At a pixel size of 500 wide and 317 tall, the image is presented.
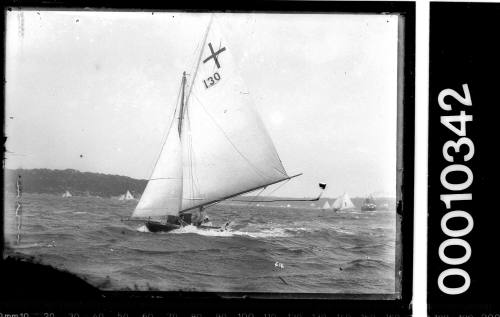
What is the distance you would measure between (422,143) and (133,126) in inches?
55.0

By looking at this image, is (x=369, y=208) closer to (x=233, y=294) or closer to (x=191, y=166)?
(x=233, y=294)

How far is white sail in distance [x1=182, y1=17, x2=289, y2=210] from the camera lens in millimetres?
2736

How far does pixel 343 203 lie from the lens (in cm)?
271

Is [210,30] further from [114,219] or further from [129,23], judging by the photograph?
[114,219]

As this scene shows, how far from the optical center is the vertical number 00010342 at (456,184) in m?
2.61

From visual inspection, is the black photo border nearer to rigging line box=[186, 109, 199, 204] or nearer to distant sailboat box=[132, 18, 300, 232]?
distant sailboat box=[132, 18, 300, 232]

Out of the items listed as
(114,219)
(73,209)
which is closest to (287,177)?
(114,219)

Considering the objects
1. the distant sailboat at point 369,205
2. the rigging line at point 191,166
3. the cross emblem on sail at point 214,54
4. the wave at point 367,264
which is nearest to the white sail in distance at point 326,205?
the distant sailboat at point 369,205

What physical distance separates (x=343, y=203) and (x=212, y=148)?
2.33ft

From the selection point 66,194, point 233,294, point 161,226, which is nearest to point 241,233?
point 233,294

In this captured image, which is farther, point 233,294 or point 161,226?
point 161,226

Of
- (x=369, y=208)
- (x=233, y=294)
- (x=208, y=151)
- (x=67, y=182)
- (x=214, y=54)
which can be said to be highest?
(x=214, y=54)

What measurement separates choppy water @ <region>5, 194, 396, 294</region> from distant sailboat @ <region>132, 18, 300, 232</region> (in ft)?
0.32

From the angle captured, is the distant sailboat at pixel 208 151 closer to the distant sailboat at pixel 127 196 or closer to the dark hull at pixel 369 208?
the distant sailboat at pixel 127 196
